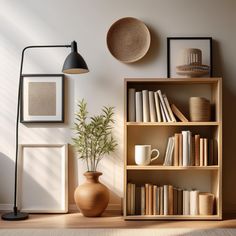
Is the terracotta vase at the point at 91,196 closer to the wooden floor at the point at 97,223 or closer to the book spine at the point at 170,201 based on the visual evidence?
the wooden floor at the point at 97,223

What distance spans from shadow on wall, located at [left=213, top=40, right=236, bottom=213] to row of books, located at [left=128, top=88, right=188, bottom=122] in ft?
1.54

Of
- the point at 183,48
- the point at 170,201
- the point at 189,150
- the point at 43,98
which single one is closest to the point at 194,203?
the point at 170,201

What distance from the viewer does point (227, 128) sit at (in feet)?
12.7

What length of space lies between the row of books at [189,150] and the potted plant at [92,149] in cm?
51

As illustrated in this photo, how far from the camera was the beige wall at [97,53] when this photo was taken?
12.7 ft

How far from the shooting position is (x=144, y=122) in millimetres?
3609

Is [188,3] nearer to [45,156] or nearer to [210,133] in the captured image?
[210,133]

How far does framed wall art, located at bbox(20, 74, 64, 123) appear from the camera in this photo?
12.7ft

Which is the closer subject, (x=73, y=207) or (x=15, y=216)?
(x=15, y=216)

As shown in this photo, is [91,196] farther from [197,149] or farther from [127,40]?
[127,40]

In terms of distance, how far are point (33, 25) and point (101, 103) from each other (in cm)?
91

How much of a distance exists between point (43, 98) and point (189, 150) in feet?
4.40

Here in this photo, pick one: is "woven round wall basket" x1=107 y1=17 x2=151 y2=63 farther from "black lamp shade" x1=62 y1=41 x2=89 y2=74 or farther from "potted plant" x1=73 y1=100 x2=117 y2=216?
"potted plant" x1=73 y1=100 x2=117 y2=216

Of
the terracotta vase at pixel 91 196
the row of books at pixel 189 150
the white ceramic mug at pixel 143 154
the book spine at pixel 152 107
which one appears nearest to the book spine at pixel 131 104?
the book spine at pixel 152 107
